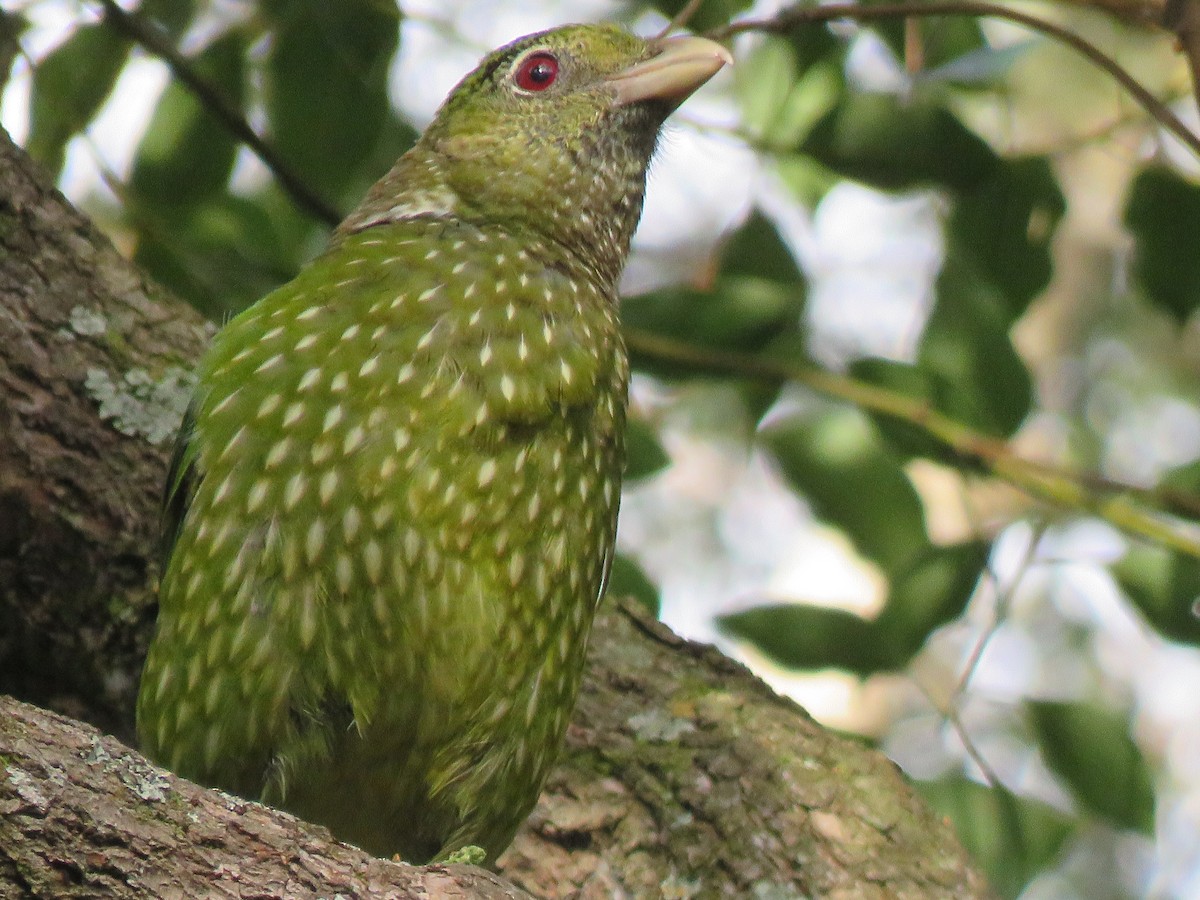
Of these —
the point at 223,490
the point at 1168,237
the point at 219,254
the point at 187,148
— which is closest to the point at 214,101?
the point at 187,148

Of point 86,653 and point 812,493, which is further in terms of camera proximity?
point 812,493

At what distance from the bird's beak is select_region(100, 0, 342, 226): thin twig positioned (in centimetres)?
87

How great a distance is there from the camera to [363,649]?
2588 mm

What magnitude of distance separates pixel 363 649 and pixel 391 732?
0.53ft

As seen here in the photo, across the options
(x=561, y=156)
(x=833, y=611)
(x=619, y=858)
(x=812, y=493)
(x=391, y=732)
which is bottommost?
(x=619, y=858)

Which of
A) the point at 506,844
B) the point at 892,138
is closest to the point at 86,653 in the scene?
the point at 506,844

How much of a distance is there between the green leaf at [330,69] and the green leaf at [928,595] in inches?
65.6

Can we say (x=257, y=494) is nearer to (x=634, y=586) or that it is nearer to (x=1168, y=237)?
(x=634, y=586)

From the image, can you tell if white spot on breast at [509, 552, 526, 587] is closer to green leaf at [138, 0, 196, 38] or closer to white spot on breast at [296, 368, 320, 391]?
white spot on breast at [296, 368, 320, 391]

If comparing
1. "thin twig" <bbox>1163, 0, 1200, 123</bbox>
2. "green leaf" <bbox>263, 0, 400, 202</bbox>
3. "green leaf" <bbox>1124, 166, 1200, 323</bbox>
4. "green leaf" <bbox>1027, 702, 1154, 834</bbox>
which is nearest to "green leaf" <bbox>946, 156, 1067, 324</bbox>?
"green leaf" <bbox>1124, 166, 1200, 323</bbox>

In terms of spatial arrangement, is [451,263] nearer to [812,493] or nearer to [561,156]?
[561,156]

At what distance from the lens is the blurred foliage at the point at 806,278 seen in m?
3.49

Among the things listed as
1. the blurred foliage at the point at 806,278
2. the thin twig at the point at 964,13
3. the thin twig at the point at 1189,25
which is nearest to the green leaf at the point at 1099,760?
the blurred foliage at the point at 806,278

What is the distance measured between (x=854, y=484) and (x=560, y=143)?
1049mm
